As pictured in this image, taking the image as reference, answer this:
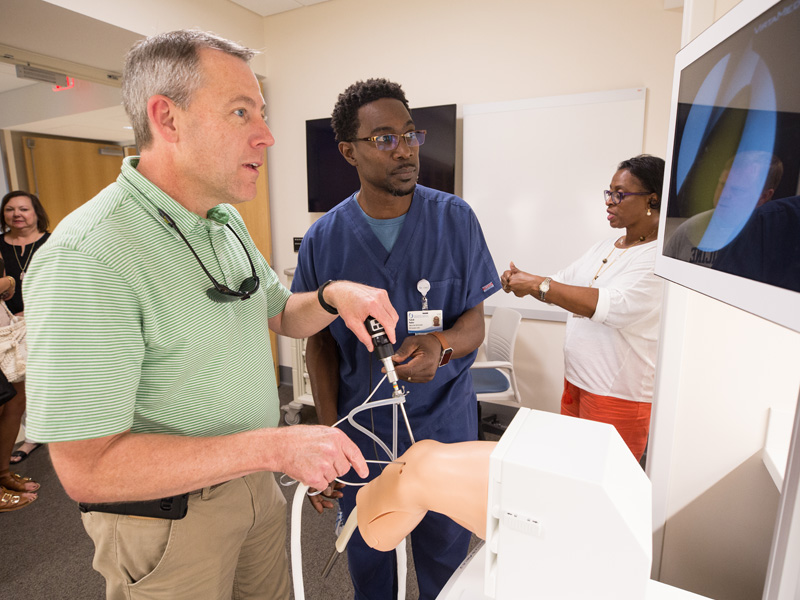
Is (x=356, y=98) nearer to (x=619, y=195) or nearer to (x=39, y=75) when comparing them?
(x=619, y=195)

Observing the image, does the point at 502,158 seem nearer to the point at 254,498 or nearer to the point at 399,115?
the point at 399,115

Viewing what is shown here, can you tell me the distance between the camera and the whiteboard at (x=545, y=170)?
2.61 metres

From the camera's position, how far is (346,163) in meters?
3.28

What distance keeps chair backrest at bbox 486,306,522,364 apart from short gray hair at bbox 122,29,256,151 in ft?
7.10

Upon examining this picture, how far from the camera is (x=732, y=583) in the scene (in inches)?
44.7

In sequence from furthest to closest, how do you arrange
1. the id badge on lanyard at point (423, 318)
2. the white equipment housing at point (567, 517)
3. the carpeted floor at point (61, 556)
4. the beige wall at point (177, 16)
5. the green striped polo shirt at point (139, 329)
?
1. the beige wall at point (177, 16)
2. the carpeted floor at point (61, 556)
3. the id badge on lanyard at point (423, 318)
4. the green striped polo shirt at point (139, 329)
5. the white equipment housing at point (567, 517)

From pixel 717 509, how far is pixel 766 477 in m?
0.14

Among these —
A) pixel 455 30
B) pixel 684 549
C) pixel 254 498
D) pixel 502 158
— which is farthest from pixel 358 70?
pixel 684 549

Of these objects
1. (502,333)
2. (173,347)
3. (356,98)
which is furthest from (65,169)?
(173,347)

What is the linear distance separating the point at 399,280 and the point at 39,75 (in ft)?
9.85

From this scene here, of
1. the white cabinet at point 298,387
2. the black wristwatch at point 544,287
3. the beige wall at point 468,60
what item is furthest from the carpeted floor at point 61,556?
the beige wall at point 468,60

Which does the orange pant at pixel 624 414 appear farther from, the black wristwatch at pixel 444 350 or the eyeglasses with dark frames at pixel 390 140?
the eyeglasses with dark frames at pixel 390 140

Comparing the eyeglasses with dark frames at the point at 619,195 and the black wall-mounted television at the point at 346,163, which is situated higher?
the black wall-mounted television at the point at 346,163

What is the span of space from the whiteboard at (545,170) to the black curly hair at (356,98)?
5.40 ft
